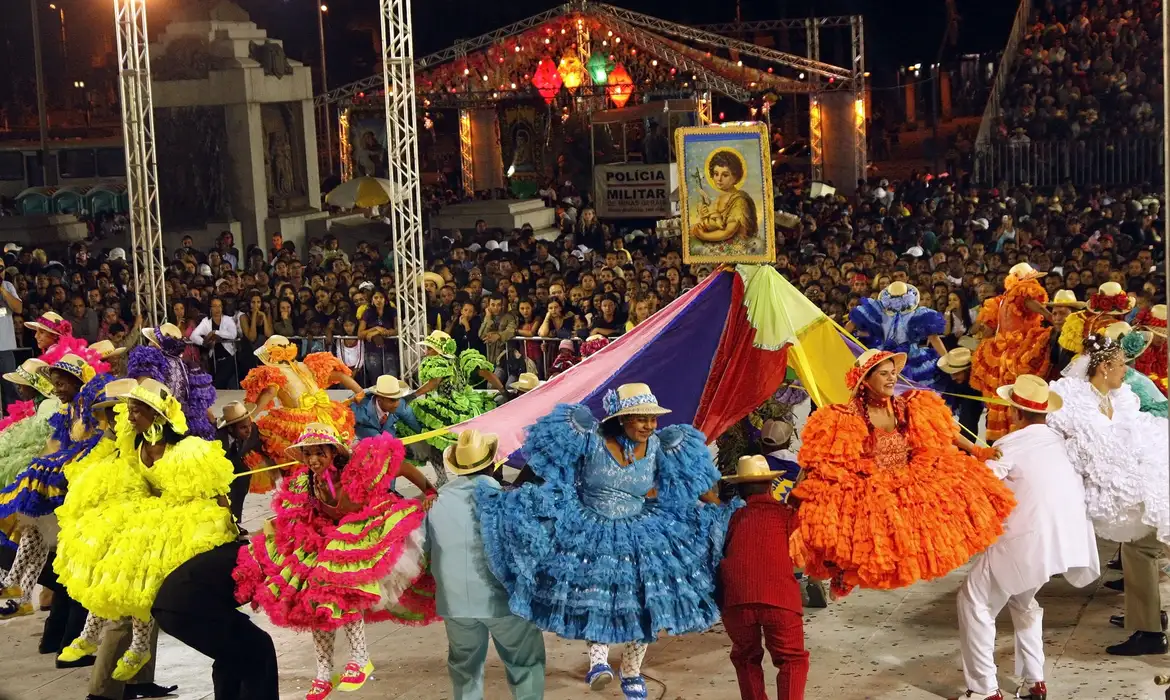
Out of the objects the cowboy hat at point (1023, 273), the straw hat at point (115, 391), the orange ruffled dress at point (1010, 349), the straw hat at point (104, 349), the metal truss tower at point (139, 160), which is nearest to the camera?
the straw hat at point (115, 391)

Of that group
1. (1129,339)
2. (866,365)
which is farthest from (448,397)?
(1129,339)

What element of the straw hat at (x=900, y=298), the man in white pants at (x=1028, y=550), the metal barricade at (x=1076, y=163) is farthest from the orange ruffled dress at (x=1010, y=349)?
the metal barricade at (x=1076, y=163)

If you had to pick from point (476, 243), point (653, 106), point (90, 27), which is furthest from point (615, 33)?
point (90, 27)

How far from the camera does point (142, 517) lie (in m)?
7.14

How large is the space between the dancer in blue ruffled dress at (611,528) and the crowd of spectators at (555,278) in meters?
3.26

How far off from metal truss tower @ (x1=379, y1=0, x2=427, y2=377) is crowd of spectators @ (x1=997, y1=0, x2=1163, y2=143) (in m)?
14.5

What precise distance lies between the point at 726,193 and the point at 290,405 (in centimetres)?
329

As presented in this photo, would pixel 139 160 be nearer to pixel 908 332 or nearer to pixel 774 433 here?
pixel 908 332

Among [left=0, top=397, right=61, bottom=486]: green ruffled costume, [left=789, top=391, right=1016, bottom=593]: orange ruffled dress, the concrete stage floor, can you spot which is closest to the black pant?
the concrete stage floor

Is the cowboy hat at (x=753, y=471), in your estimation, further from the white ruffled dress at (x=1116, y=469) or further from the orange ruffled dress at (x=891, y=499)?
the white ruffled dress at (x=1116, y=469)

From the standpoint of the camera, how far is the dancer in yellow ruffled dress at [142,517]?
23.1 ft

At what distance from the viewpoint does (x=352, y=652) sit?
23.0 feet

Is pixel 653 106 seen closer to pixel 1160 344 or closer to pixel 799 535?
pixel 1160 344

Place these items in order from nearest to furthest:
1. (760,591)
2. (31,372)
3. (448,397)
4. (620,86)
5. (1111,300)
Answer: (760,591) → (31,372) → (1111,300) → (448,397) → (620,86)
